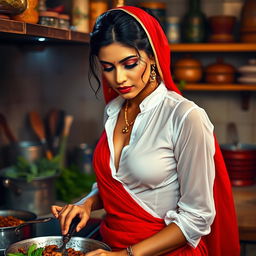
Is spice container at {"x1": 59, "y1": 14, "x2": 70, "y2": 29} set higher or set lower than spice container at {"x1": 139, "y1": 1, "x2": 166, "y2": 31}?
lower

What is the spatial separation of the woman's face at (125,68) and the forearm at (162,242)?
389 millimetres

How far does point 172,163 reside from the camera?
153 centimetres

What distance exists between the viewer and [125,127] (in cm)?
169

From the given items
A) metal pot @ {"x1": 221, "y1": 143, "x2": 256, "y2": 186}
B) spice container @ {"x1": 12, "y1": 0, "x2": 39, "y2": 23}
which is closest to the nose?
spice container @ {"x1": 12, "y1": 0, "x2": 39, "y2": 23}

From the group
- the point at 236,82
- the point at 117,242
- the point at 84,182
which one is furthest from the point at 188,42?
the point at 117,242

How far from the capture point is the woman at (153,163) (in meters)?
1.49

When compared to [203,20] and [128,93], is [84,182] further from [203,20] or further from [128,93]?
[128,93]

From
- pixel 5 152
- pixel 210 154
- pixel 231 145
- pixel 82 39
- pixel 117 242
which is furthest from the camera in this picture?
pixel 231 145

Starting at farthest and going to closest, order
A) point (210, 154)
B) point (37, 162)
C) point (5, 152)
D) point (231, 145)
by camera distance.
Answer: point (231, 145) → point (5, 152) → point (37, 162) → point (210, 154)

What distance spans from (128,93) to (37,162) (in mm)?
1111

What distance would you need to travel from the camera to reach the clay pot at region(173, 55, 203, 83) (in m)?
3.10

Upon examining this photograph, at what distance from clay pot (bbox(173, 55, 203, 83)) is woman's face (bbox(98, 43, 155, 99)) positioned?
61.7 inches

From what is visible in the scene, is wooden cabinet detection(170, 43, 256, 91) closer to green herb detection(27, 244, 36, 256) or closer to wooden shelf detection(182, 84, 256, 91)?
wooden shelf detection(182, 84, 256, 91)

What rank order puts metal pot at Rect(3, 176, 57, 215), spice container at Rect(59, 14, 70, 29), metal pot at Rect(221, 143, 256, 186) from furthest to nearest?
metal pot at Rect(221, 143, 256, 186), metal pot at Rect(3, 176, 57, 215), spice container at Rect(59, 14, 70, 29)
